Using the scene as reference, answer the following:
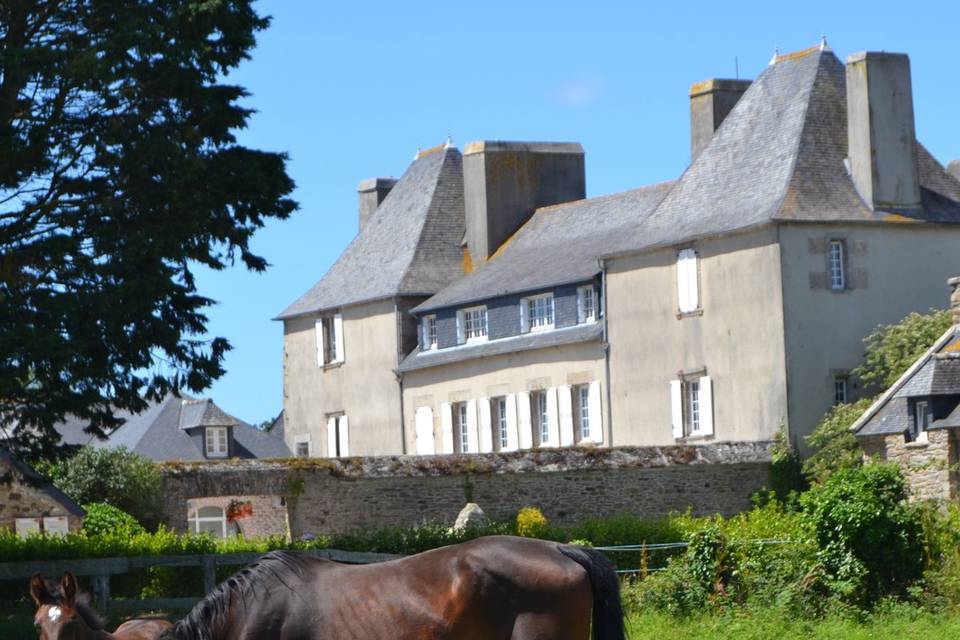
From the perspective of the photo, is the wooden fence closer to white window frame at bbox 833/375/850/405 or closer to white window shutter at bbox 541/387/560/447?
white window frame at bbox 833/375/850/405

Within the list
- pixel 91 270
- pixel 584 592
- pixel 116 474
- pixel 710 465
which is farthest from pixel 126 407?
pixel 116 474

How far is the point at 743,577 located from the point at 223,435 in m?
35.1

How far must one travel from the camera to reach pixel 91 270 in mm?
16906

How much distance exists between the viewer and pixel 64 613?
8281 millimetres

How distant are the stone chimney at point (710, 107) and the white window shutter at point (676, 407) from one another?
5.99 metres

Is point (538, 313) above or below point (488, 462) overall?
above

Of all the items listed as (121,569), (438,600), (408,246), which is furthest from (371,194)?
(438,600)

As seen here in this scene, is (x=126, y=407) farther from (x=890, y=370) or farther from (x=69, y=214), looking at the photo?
(x=890, y=370)

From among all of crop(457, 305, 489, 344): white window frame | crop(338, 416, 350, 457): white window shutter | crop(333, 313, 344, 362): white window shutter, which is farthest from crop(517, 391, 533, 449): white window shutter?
crop(333, 313, 344, 362): white window shutter

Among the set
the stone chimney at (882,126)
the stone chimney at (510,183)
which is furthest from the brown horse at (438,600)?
the stone chimney at (510,183)

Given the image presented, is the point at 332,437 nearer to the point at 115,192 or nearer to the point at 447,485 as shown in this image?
the point at 447,485

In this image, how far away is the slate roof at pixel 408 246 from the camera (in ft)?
145

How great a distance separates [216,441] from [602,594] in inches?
1705

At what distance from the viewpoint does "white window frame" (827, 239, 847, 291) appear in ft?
110
